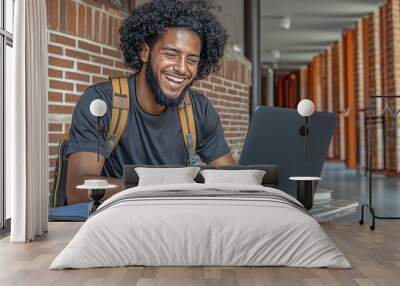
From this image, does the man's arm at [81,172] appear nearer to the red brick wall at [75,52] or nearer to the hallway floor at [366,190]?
the red brick wall at [75,52]

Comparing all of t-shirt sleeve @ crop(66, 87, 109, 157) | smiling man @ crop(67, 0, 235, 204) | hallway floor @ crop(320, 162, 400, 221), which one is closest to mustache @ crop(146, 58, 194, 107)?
smiling man @ crop(67, 0, 235, 204)

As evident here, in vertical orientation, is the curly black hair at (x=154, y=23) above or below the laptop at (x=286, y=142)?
above

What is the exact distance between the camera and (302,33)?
46.1ft

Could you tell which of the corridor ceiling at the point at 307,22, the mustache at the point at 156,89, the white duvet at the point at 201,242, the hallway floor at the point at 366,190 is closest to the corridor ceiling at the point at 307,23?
the corridor ceiling at the point at 307,22

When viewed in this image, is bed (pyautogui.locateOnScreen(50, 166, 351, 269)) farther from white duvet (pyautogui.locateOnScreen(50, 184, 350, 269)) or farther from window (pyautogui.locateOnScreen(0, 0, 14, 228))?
window (pyautogui.locateOnScreen(0, 0, 14, 228))

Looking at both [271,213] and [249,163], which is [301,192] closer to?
[249,163]

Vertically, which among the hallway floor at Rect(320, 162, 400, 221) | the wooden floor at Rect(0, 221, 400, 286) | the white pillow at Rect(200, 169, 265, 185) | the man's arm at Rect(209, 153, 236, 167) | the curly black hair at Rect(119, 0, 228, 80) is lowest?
the hallway floor at Rect(320, 162, 400, 221)

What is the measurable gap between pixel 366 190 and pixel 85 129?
4586mm

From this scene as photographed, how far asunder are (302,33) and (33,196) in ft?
36.0

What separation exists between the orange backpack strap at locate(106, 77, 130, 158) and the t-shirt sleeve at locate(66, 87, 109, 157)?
0.06m

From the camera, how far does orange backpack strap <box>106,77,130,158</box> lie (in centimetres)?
478

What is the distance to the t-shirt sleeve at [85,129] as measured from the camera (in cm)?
458

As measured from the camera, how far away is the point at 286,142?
4.30 metres

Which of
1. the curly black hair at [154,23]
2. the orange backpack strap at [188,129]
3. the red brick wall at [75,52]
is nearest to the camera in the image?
the red brick wall at [75,52]
